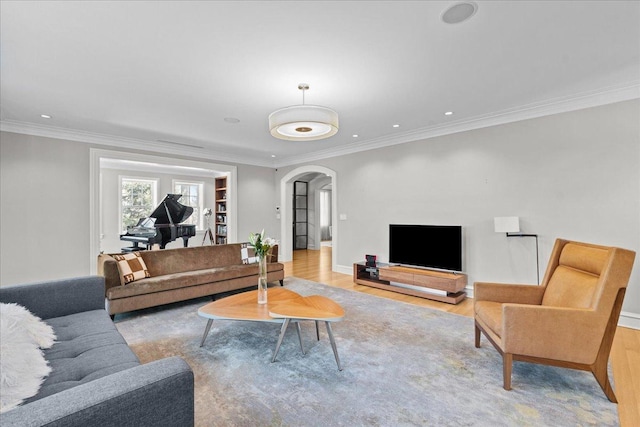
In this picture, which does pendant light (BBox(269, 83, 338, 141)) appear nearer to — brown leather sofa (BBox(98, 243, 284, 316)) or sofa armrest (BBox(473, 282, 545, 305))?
sofa armrest (BBox(473, 282, 545, 305))

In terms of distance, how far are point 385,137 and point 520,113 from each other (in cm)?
209

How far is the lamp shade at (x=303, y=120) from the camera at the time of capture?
9.19 ft

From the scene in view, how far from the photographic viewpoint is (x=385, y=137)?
17.7 ft

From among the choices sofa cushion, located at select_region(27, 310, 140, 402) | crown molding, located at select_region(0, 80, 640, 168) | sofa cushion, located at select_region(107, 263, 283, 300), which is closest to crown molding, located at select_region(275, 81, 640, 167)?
crown molding, located at select_region(0, 80, 640, 168)

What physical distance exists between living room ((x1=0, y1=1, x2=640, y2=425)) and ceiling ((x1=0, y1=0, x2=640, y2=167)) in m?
0.02

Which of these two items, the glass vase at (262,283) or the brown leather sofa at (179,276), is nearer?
the glass vase at (262,283)

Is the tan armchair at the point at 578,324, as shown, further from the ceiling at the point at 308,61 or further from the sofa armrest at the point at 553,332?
the ceiling at the point at 308,61

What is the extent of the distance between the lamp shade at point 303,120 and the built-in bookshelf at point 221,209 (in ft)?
21.0

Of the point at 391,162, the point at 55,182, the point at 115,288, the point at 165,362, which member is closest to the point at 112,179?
the point at 55,182

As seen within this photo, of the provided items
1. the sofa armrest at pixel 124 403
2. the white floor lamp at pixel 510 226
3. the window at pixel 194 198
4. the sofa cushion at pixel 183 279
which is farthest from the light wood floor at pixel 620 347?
the window at pixel 194 198

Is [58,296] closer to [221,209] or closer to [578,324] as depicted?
[578,324]

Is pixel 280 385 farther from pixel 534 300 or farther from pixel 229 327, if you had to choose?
pixel 534 300

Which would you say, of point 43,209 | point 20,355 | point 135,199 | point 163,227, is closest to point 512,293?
point 20,355

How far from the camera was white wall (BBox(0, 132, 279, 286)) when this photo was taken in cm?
439
